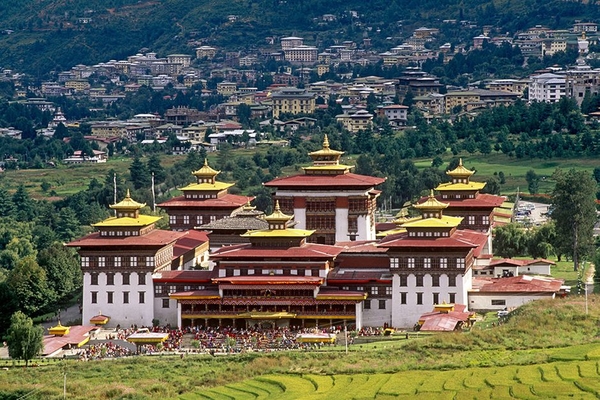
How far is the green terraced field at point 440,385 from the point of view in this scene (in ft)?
196

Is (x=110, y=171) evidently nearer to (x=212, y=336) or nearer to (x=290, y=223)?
(x=290, y=223)

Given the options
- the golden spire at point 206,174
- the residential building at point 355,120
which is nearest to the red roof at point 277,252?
the golden spire at point 206,174

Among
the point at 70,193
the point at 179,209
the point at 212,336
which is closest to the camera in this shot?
the point at 212,336

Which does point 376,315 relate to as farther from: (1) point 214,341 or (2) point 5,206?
(2) point 5,206

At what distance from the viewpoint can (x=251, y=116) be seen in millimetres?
188125

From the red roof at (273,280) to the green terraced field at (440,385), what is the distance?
10474 mm

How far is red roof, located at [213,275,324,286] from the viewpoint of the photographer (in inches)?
3024

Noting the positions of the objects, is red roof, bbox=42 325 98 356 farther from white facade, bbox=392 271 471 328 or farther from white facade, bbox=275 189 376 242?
white facade, bbox=275 189 376 242

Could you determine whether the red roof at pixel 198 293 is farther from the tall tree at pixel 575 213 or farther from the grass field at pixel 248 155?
the grass field at pixel 248 155

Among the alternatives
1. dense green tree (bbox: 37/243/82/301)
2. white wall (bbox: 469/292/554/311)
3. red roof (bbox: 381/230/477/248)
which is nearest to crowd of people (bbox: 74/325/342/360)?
red roof (bbox: 381/230/477/248)

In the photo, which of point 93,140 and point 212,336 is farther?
point 93,140

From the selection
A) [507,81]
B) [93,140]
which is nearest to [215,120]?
[93,140]

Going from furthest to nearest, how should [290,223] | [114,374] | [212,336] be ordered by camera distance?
[290,223], [212,336], [114,374]

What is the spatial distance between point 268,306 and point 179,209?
17.5 meters
